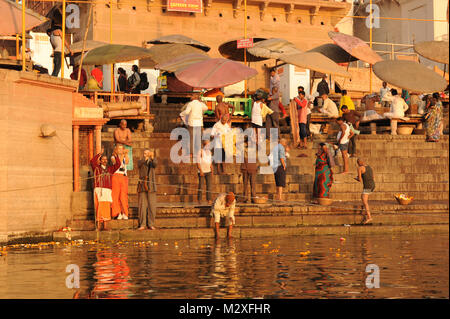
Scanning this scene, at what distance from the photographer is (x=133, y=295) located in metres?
8.95

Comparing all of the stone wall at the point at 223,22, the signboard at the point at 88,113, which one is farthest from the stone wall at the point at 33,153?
the stone wall at the point at 223,22

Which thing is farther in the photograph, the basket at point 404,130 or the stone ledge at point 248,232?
the basket at point 404,130

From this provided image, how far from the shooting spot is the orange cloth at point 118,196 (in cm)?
1578

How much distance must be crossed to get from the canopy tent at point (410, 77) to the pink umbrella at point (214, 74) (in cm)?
306

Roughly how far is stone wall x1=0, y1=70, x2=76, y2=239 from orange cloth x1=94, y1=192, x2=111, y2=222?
712mm

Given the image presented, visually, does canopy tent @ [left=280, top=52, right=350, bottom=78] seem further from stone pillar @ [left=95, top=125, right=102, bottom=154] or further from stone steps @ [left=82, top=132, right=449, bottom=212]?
stone pillar @ [left=95, top=125, right=102, bottom=154]

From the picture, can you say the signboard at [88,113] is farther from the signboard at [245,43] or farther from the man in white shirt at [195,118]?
the signboard at [245,43]

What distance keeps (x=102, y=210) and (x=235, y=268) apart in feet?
16.5

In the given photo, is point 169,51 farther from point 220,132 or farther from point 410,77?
point 410,77

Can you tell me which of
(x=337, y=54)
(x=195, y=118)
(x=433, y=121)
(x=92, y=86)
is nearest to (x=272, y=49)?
(x=337, y=54)

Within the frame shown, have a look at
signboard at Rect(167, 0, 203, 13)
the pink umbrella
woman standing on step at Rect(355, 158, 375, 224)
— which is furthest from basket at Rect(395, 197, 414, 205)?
signboard at Rect(167, 0, 203, 13)

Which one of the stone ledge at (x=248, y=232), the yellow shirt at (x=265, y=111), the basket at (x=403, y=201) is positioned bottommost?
the stone ledge at (x=248, y=232)

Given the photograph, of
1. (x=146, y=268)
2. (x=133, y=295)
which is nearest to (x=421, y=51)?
(x=146, y=268)

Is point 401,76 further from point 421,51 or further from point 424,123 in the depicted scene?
point 424,123
